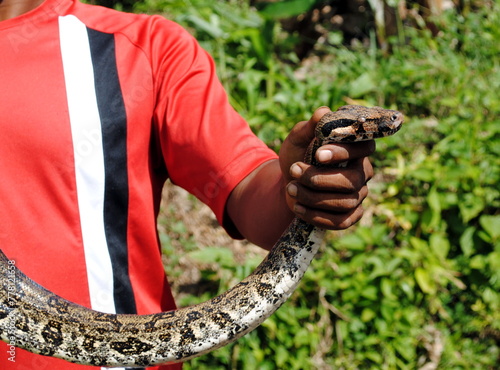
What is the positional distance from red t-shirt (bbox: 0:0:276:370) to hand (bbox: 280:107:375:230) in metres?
0.43

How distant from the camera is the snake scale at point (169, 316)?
2.12 m

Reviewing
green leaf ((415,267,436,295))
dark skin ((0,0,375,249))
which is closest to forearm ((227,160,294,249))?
dark skin ((0,0,375,249))

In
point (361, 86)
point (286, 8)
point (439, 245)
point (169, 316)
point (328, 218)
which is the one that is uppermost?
point (328, 218)

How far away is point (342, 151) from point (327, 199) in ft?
0.63

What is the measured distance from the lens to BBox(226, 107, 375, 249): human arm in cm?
199

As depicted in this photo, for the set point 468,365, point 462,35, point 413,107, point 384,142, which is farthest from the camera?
point 462,35

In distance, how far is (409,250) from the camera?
15.4 feet

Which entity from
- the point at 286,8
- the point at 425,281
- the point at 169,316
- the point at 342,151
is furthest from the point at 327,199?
the point at 286,8

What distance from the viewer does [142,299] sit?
2445mm

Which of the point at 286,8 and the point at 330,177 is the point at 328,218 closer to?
the point at 330,177

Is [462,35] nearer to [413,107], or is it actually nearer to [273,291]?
[413,107]

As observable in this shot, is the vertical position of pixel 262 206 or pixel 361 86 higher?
pixel 262 206

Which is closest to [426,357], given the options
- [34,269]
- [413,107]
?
[413,107]

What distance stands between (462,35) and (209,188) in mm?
4765
